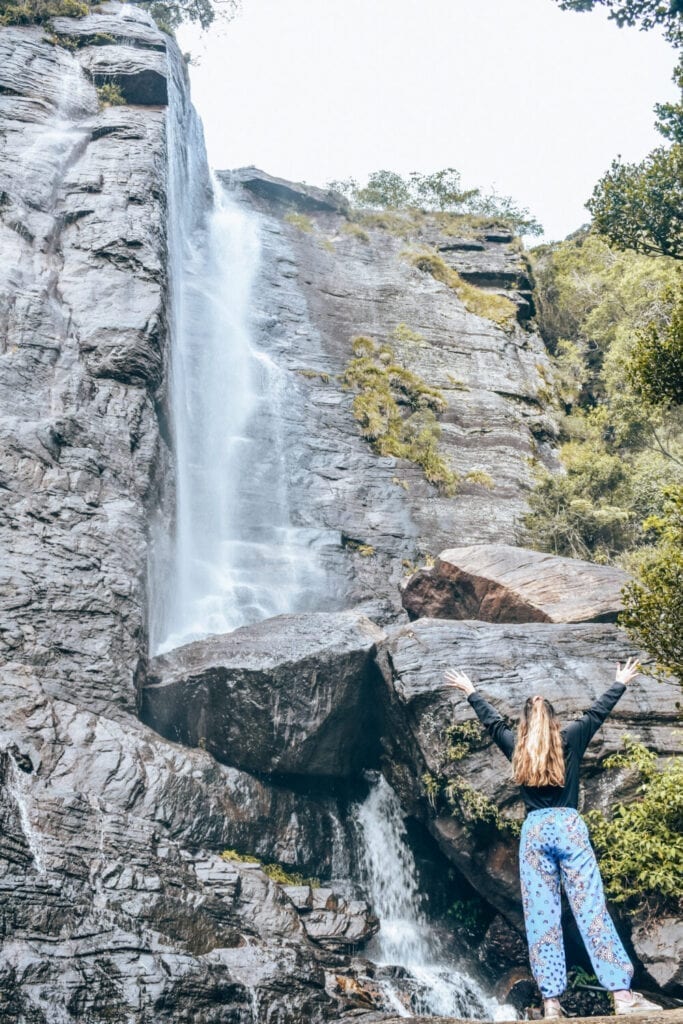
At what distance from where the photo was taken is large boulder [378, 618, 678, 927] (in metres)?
9.62

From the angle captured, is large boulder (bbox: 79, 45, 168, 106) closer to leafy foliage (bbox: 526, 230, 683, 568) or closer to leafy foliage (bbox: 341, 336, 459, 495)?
leafy foliage (bbox: 341, 336, 459, 495)

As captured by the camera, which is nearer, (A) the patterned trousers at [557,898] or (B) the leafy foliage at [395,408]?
(A) the patterned trousers at [557,898]

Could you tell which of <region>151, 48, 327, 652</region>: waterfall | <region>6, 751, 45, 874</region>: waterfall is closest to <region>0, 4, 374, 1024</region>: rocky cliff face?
<region>6, 751, 45, 874</region>: waterfall

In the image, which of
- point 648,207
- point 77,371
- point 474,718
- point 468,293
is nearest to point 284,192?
point 468,293

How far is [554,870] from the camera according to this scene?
4.98 metres

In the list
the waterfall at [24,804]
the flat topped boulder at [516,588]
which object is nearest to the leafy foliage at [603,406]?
the flat topped boulder at [516,588]

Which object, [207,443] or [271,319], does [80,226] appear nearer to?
[207,443]

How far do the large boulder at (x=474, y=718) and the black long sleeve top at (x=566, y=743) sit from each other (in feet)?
14.6

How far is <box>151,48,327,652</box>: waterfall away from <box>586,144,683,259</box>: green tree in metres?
8.86

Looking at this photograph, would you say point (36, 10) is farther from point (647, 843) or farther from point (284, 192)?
point (647, 843)

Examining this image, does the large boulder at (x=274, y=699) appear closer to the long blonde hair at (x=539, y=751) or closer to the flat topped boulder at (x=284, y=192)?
the long blonde hair at (x=539, y=751)

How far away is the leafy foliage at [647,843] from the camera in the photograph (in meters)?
8.48

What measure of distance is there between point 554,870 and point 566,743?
0.78 metres

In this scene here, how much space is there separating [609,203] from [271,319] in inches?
563
